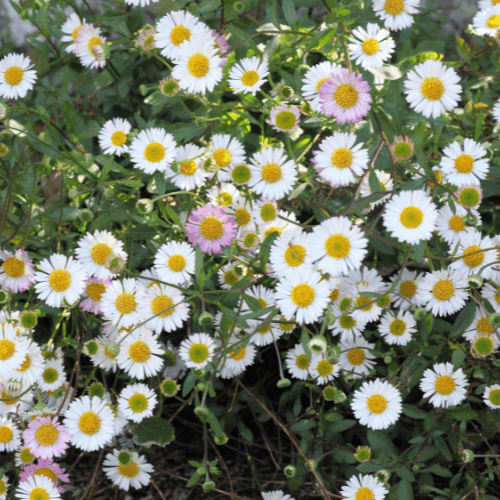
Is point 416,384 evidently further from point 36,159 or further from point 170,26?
point 36,159

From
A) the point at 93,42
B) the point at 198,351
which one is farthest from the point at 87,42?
the point at 198,351

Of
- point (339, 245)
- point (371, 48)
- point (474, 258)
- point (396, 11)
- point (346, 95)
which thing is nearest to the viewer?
point (339, 245)

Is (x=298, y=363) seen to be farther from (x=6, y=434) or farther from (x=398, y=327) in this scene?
(x=6, y=434)

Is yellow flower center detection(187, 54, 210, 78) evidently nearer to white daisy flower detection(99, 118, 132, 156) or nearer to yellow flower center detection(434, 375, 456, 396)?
white daisy flower detection(99, 118, 132, 156)

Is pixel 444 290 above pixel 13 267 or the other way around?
the other way around

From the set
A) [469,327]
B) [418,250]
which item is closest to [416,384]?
[469,327]

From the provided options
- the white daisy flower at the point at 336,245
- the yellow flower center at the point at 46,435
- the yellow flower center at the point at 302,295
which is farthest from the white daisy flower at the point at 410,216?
the yellow flower center at the point at 46,435

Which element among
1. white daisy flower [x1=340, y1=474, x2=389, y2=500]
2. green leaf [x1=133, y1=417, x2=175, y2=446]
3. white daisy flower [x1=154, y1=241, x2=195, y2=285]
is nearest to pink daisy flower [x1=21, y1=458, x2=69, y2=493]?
green leaf [x1=133, y1=417, x2=175, y2=446]
